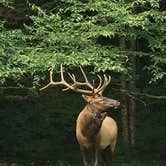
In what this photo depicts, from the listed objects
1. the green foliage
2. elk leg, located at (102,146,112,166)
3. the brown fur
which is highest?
the green foliage

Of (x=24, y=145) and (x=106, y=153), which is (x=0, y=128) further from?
(x=106, y=153)

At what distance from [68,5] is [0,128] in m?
5.45

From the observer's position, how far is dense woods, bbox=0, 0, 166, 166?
10742mm

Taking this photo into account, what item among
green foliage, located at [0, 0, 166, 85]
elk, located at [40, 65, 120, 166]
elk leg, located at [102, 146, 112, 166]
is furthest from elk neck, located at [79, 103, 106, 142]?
green foliage, located at [0, 0, 166, 85]

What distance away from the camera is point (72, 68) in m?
11.7

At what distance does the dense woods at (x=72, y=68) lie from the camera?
423 inches

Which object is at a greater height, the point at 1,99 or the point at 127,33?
the point at 127,33

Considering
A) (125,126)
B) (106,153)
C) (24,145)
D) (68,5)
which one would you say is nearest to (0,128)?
(24,145)

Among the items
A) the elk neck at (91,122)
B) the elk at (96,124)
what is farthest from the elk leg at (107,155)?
the elk neck at (91,122)

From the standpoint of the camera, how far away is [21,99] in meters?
15.1

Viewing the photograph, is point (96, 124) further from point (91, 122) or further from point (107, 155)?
point (107, 155)

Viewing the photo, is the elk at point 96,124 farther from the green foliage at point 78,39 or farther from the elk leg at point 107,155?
the green foliage at point 78,39

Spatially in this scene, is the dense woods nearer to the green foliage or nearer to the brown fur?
the green foliage

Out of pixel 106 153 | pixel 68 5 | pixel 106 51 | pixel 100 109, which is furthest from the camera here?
pixel 68 5
